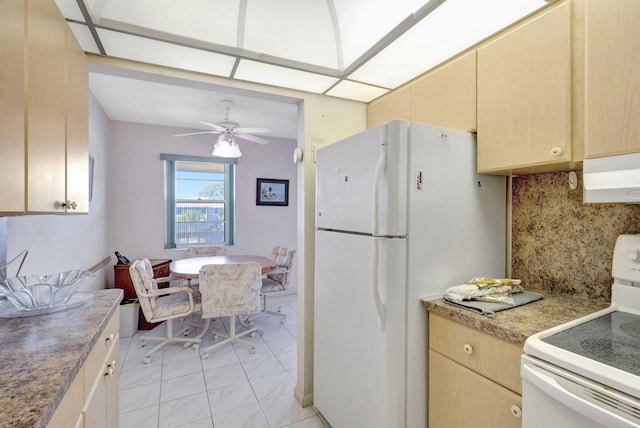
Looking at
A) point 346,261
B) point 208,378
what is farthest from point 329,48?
point 208,378

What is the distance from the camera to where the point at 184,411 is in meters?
2.07

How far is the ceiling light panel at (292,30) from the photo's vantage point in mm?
1436

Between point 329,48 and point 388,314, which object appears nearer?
point 388,314

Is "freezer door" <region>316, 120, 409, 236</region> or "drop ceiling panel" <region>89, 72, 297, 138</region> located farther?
"drop ceiling panel" <region>89, 72, 297, 138</region>

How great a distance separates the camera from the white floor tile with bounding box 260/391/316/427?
1.98 metres

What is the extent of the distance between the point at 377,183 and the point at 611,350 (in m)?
0.95

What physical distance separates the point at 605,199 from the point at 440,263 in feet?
2.16

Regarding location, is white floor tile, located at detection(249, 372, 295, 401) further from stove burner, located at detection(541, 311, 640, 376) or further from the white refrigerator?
stove burner, located at detection(541, 311, 640, 376)

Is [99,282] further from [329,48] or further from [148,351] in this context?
[329,48]

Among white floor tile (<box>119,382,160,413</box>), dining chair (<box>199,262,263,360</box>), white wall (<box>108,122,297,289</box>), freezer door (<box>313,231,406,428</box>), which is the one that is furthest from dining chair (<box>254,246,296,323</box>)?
freezer door (<box>313,231,406,428</box>)

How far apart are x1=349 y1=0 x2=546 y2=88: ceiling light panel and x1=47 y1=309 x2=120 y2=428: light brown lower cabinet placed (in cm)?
190

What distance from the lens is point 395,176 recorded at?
1.36 m

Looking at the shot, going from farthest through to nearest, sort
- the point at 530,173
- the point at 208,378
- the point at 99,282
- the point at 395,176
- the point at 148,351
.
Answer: the point at 99,282
the point at 148,351
the point at 208,378
the point at 530,173
the point at 395,176

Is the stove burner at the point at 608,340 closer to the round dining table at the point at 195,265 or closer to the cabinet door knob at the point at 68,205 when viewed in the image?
the cabinet door knob at the point at 68,205
